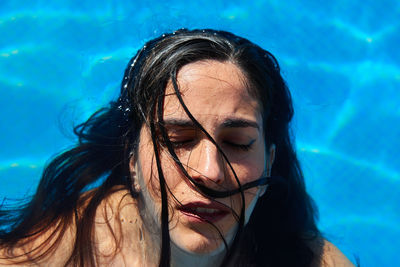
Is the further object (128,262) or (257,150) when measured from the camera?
(128,262)

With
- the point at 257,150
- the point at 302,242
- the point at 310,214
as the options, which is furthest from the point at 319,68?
the point at 257,150

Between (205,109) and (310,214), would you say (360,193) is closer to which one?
(310,214)

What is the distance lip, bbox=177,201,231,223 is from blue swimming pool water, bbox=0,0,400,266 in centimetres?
181

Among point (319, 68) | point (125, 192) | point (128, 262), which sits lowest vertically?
point (128, 262)

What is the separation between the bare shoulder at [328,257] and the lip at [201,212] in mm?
952

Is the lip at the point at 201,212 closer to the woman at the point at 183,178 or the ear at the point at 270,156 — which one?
the woman at the point at 183,178

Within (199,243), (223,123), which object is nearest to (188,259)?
(199,243)

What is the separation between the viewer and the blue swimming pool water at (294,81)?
144 inches

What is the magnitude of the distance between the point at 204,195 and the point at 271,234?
0.98 m

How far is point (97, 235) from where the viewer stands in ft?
8.48

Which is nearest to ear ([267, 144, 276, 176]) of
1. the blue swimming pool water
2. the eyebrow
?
the eyebrow

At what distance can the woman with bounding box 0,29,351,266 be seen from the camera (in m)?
1.98

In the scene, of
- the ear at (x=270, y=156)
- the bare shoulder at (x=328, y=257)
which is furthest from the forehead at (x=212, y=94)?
the bare shoulder at (x=328, y=257)

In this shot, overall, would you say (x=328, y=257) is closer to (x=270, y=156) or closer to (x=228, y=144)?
(x=270, y=156)
